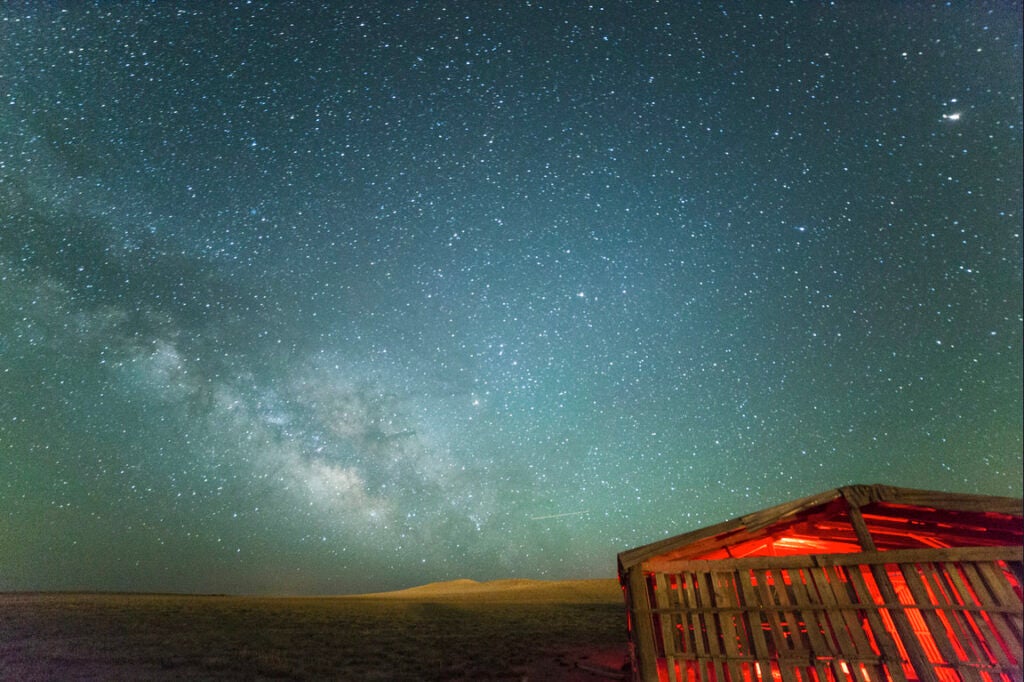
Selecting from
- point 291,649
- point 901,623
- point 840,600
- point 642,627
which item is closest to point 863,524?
point 840,600

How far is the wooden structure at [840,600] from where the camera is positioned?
21.1 feet

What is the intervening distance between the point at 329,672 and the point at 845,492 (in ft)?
54.3

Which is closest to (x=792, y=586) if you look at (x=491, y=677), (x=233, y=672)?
(x=491, y=677)

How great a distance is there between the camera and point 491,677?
1504cm

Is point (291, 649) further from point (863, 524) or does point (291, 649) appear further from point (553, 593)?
point (553, 593)

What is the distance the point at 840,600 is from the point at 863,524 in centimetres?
119

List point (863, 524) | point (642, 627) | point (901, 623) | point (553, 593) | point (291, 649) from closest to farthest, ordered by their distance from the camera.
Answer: point (901, 623)
point (863, 524)
point (642, 627)
point (291, 649)
point (553, 593)

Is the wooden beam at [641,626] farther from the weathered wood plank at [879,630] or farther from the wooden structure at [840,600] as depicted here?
the weathered wood plank at [879,630]

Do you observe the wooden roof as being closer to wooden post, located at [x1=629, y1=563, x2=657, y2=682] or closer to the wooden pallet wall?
wooden post, located at [x1=629, y1=563, x2=657, y2=682]

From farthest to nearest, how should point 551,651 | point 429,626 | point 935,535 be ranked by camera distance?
1. point 429,626
2. point 551,651
3. point 935,535

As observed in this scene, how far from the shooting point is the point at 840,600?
702 centimetres

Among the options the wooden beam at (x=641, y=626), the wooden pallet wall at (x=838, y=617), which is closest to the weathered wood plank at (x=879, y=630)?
the wooden pallet wall at (x=838, y=617)

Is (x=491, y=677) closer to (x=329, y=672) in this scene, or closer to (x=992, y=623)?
(x=329, y=672)

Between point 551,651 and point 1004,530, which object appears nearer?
point 1004,530
